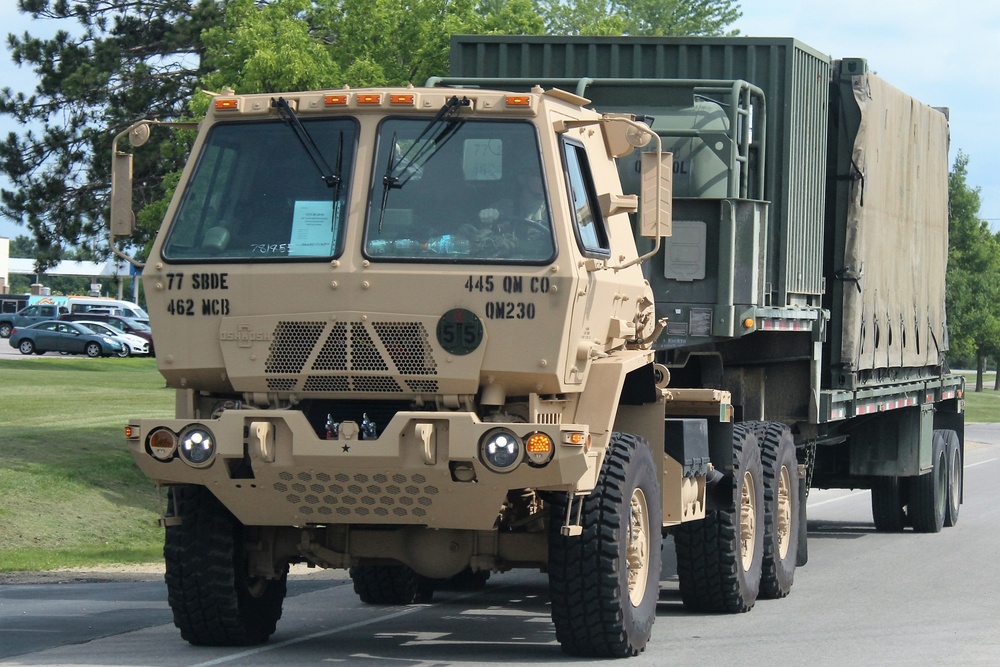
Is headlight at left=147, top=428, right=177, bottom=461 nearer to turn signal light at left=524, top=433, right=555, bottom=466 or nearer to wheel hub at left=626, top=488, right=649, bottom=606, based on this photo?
turn signal light at left=524, top=433, right=555, bottom=466

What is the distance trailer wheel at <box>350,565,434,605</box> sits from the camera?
11445 millimetres

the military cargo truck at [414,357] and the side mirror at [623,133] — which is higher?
the side mirror at [623,133]

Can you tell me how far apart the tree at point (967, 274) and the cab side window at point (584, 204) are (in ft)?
155

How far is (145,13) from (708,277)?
28283 millimetres

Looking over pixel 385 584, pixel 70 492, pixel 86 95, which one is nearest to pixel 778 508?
pixel 385 584

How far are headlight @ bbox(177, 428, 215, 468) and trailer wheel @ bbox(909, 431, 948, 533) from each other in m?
10.8

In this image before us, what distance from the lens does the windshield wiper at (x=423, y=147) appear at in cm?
850

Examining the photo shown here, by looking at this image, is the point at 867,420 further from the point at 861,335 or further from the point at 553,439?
the point at 553,439

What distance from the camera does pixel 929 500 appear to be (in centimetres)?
1750

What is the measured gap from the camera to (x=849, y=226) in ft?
45.3

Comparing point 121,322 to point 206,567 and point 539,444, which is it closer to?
point 206,567

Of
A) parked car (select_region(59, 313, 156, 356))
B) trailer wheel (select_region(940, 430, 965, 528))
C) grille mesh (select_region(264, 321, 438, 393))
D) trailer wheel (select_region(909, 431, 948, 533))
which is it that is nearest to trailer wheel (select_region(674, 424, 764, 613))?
grille mesh (select_region(264, 321, 438, 393))

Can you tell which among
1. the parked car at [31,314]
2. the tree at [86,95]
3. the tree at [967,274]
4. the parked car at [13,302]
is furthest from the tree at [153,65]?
the parked car at [13,302]

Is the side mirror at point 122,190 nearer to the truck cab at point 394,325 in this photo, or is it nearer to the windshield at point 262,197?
the truck cab at point 394,325
